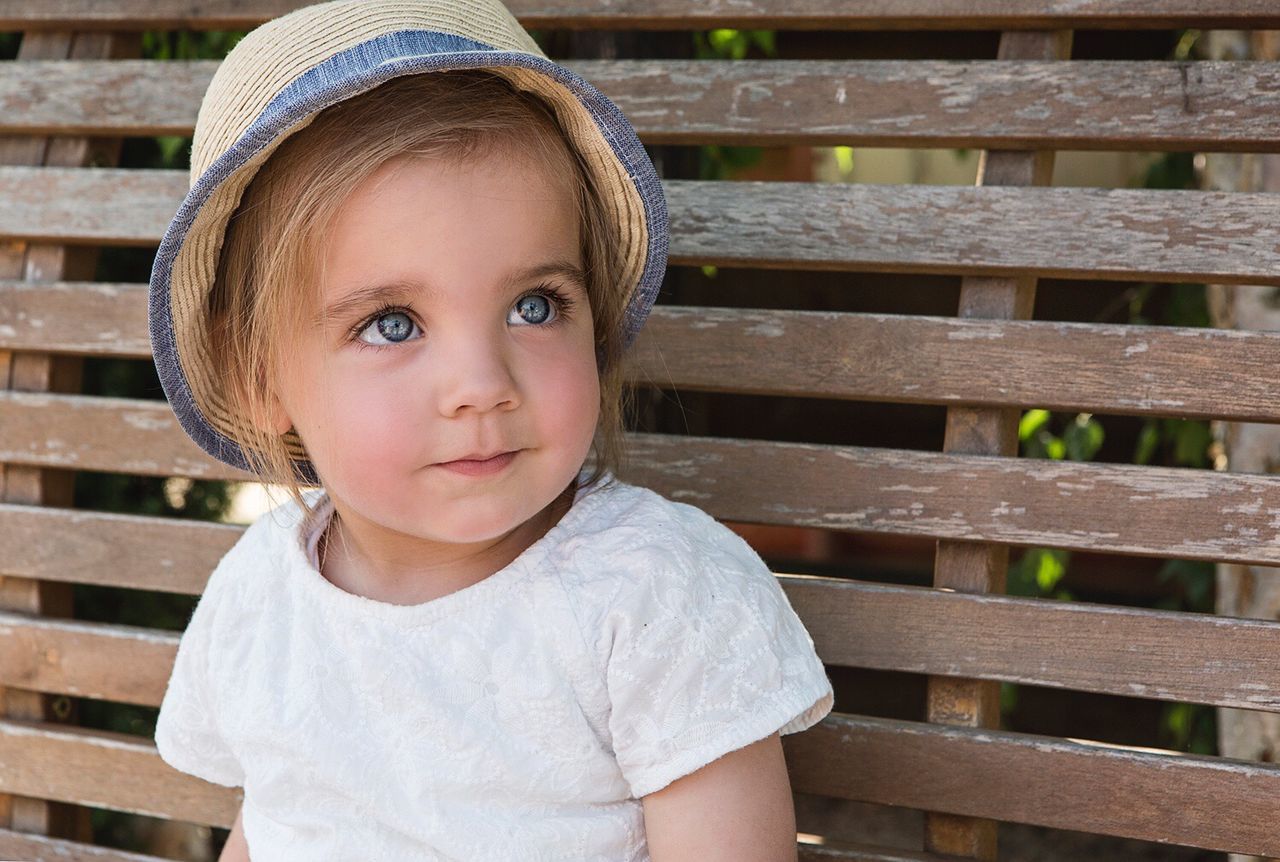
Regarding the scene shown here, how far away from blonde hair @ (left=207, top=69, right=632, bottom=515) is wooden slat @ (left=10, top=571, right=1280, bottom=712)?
0.46m

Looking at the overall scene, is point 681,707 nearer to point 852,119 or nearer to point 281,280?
point 281,280

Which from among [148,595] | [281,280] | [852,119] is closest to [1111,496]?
[852,119]

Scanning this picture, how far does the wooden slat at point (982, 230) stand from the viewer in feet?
4.92

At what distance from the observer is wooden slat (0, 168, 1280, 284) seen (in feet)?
4.92

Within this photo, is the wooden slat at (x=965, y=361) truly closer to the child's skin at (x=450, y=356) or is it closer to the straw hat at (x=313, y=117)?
the straw hat at (x=313, y=117)

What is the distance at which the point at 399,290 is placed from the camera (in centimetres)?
131

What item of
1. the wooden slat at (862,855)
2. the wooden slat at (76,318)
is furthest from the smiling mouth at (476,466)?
the wooden slat at (76,318)

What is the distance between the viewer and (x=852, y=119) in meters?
1.65

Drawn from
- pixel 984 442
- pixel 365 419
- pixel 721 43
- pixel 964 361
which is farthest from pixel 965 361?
pixel 721 43

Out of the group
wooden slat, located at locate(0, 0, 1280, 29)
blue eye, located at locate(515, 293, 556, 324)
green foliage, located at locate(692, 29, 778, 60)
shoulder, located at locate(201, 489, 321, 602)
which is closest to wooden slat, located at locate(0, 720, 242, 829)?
shoulder, located at locate(201, 489, 321, 602)

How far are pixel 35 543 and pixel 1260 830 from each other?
1.68 meters

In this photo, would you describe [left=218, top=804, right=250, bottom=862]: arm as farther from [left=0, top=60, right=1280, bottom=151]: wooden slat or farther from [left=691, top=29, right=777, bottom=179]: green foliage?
[left=691, top=29, right=777, bottom=179]: green foliage

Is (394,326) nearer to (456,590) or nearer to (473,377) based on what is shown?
(473,377)

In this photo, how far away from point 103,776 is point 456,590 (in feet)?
2.48
